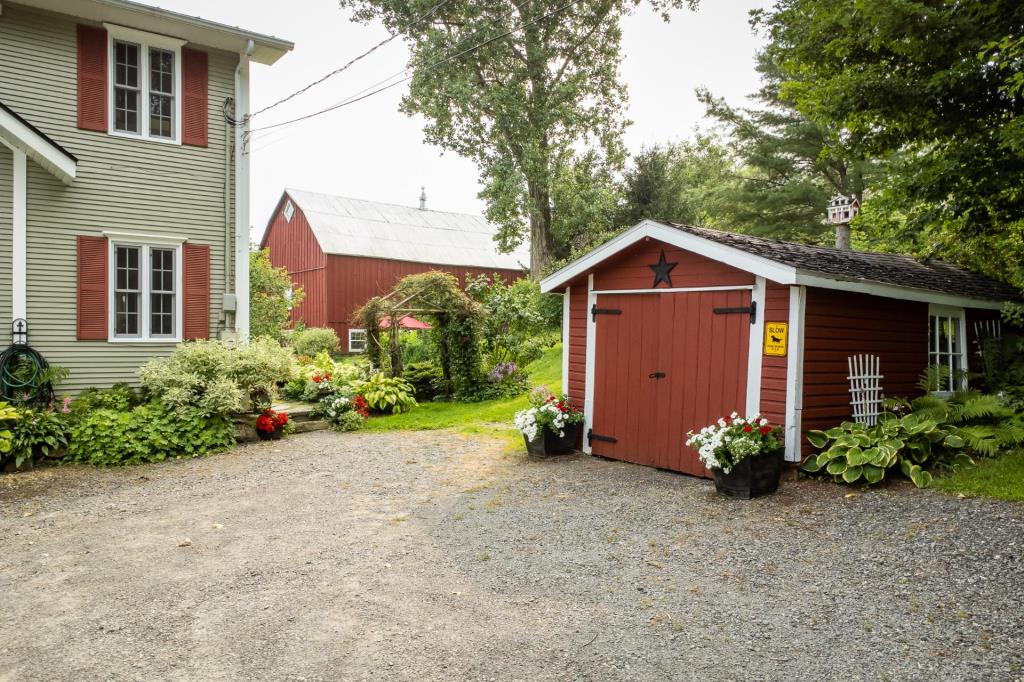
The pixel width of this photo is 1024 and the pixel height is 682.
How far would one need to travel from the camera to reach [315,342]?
20766 millimetres

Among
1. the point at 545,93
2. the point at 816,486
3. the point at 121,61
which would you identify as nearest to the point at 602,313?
the point at 816,486

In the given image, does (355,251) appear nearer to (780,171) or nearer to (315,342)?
(315,342)

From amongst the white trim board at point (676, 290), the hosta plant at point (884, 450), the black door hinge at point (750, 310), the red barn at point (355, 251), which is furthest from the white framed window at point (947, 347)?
the red barn at point (355, 251)

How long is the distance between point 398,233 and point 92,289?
55.9 feet

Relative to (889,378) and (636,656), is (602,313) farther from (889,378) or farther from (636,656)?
(636,656)

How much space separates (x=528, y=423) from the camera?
29.0 feet

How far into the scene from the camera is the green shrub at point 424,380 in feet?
46.8

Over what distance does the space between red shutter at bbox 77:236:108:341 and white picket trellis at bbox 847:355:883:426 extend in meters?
10.4

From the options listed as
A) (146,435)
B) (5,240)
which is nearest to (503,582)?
(146,435)

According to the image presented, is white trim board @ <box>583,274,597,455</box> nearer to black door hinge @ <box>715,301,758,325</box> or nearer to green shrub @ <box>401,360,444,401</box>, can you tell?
black door hinge @ <box>715,301,758,325</box>

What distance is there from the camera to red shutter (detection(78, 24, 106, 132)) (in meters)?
9.86

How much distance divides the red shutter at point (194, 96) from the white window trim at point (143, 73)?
73 mm

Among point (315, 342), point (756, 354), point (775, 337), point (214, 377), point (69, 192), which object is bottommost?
point (214, 377)

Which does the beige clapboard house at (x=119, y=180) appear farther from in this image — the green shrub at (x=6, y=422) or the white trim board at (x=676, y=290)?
the white trim board at (x=676, y=290)
